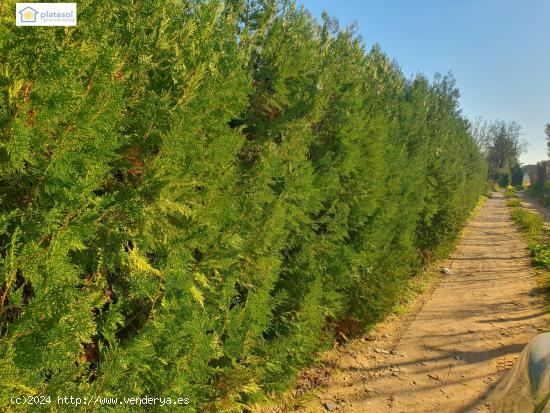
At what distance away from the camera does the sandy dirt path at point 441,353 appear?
17.0 ft

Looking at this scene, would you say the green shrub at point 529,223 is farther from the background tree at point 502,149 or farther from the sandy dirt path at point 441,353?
the background tree at point 502,149

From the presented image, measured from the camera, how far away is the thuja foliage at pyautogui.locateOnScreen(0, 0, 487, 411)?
1939 mm

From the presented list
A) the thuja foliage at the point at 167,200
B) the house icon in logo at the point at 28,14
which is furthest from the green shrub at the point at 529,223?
the house icon in logo at the point at 28,14

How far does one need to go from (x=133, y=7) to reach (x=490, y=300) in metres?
9.47

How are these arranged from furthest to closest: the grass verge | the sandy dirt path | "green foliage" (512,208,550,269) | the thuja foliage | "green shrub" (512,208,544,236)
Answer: "green shrub" (512,208,544,236) < "green foliage" (512,208,550,269) < the grass verge < the sandy dirt path < the thuja foliage

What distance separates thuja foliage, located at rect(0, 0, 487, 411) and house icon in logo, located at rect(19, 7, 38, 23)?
0.16ft

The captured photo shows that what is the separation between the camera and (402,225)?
903 cm

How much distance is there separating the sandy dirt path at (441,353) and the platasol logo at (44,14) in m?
4.60

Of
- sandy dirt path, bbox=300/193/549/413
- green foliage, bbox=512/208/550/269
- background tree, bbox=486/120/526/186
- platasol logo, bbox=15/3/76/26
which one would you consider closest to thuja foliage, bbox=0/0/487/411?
platasol logo, bbox=15/3/76/26

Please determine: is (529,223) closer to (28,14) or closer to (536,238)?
(536,238)

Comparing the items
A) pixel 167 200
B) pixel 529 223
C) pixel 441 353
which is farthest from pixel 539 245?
pixel 167 200

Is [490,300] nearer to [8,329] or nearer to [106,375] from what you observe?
[106,375]

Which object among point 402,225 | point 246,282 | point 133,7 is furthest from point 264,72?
point 402,225

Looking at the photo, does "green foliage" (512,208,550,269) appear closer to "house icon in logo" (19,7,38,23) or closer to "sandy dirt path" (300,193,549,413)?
"sandy dirt path" (300,193,549,413)
